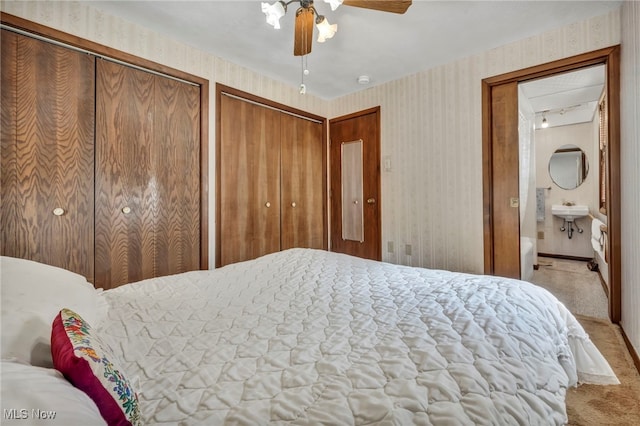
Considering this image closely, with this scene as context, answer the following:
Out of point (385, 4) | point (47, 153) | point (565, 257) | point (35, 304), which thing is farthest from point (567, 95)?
point (47, 153)

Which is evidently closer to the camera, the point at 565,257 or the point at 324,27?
the point at 324,27

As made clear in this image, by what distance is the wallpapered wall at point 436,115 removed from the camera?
1.89 m

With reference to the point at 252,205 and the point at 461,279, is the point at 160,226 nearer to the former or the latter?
the point at 252,205

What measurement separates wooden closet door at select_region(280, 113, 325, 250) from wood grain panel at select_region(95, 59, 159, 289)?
1407 mm

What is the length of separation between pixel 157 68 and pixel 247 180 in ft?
3.97

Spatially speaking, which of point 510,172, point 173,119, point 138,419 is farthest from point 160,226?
point 510,172

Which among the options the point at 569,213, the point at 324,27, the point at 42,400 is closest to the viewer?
the point at 42,400

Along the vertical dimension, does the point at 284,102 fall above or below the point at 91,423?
above

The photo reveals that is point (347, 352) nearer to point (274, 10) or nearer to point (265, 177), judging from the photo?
point (274, 10)

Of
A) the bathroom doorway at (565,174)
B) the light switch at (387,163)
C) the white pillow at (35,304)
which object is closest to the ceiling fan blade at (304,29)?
the light switch at (387,163)

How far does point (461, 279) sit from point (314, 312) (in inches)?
35.5

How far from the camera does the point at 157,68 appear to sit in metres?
2.37

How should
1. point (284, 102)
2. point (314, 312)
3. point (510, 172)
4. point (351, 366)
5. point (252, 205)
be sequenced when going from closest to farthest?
Result: point (351, 366) < point (314, 312) < point (510, 172) < point (252, 205) < point (284, 102)

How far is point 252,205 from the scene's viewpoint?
3072 millimetres
